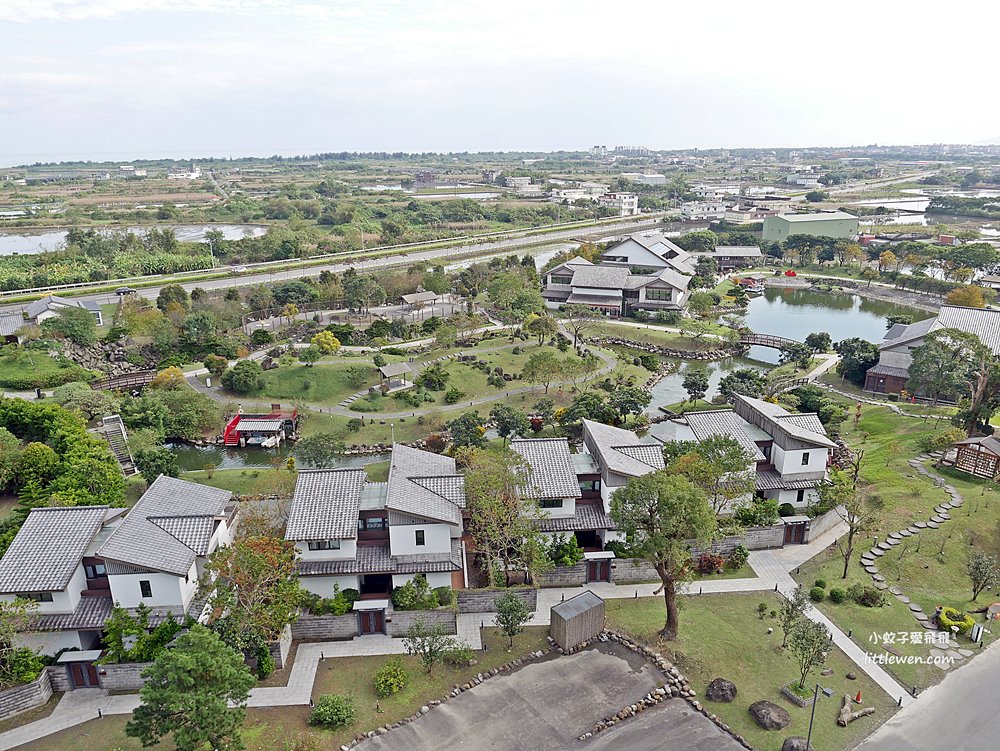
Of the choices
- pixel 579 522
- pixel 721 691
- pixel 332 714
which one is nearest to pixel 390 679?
pixel 332 714

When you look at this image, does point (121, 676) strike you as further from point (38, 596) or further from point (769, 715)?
point (769, 715)

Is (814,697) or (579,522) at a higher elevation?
(579,522)

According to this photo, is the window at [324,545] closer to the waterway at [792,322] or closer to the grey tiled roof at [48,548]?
the grey tiled roof at [48,548]

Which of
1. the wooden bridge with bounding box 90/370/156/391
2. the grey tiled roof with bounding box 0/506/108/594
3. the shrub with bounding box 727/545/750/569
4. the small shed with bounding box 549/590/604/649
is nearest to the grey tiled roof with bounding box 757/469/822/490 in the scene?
the shrub with bounding box 727/545/750/569

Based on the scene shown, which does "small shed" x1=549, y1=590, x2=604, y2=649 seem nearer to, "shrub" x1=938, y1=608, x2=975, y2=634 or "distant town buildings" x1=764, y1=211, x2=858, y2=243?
"shrub" x1=938, y1=608, x2=975, y2=634

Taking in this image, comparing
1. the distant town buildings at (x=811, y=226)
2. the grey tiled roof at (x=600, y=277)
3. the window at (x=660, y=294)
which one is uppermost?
the distant town buildings at (x=811, y=226)

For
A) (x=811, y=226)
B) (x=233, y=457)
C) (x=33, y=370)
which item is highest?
(x=811, y=226)

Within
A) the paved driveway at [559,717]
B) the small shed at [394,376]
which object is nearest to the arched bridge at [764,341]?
the small shed at [394,376]
